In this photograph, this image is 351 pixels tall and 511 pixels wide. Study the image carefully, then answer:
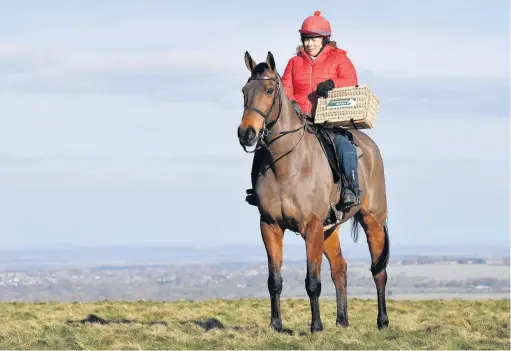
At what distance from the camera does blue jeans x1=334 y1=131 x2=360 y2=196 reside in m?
14.4

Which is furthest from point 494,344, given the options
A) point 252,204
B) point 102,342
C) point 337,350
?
point 102,342

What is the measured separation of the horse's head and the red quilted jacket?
122 cm

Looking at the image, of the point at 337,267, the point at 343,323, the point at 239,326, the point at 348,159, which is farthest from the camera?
the point at 239,326

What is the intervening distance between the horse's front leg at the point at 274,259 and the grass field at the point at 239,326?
308 millimetres

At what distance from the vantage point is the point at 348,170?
1447cm

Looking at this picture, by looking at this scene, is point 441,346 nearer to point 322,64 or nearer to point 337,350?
point 337,350

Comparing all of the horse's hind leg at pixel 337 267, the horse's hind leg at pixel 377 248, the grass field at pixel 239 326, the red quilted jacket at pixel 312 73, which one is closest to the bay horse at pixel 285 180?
the red quilted jacket at pixel 312 73

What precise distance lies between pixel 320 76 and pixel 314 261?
2.77 metres

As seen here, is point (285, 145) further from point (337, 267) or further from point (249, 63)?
point (337, 267)

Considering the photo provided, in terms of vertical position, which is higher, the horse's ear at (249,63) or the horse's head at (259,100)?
the horse's ear at (249,63)

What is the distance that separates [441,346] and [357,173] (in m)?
2.93

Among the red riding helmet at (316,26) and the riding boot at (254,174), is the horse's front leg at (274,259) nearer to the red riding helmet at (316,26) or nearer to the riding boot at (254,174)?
the riding boot at (254,174)

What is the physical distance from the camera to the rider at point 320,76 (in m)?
14.4

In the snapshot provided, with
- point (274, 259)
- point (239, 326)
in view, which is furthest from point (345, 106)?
point (239, 326)
